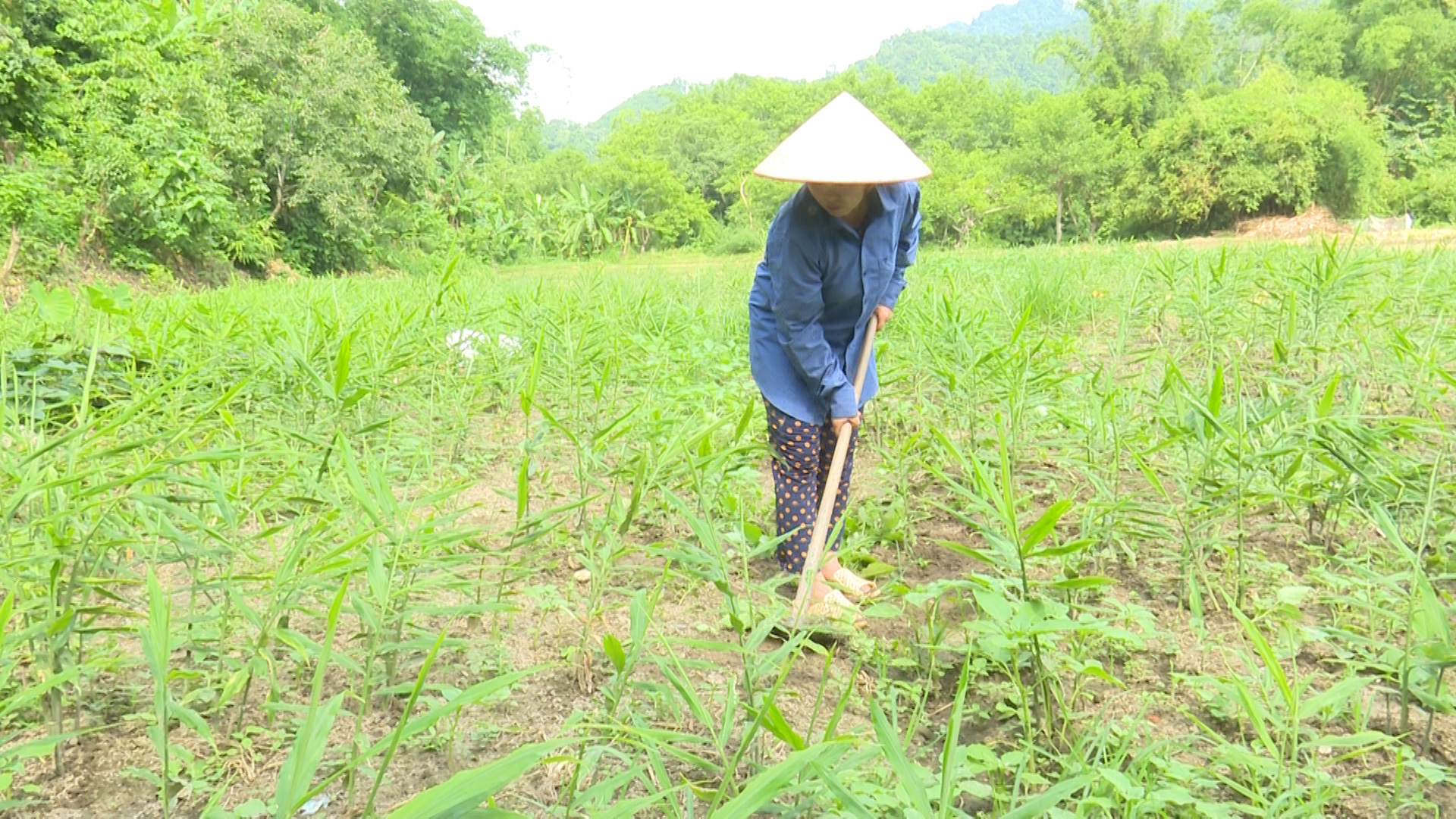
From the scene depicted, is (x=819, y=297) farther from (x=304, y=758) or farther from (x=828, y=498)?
(x=304, y=758)

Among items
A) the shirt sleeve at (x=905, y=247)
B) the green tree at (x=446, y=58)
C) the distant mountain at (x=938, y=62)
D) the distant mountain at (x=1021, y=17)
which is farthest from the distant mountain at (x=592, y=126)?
the shirt sleeve at (x=905, y=247)

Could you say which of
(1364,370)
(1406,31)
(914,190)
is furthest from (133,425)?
(1406,31)

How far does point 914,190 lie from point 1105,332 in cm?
226

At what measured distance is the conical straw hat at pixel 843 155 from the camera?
1748mm

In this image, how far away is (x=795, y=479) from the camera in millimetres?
2088

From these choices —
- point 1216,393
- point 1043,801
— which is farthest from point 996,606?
point 1216,393

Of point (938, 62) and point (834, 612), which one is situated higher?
point (938, 62)

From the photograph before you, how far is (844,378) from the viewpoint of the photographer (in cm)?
Result: 208

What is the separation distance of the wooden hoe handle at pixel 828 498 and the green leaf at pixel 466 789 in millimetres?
685

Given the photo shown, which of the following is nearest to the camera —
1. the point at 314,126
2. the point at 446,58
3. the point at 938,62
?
the point at 314,126

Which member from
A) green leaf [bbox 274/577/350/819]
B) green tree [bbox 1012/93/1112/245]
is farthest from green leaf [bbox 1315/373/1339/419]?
green tree [bbox 1012/93/1112/245]

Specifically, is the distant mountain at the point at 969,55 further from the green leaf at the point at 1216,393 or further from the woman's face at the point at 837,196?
the green leaf at the point at 1216,393

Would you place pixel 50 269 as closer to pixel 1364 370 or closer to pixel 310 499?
pixel 310 499

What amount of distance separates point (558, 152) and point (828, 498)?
110ft
